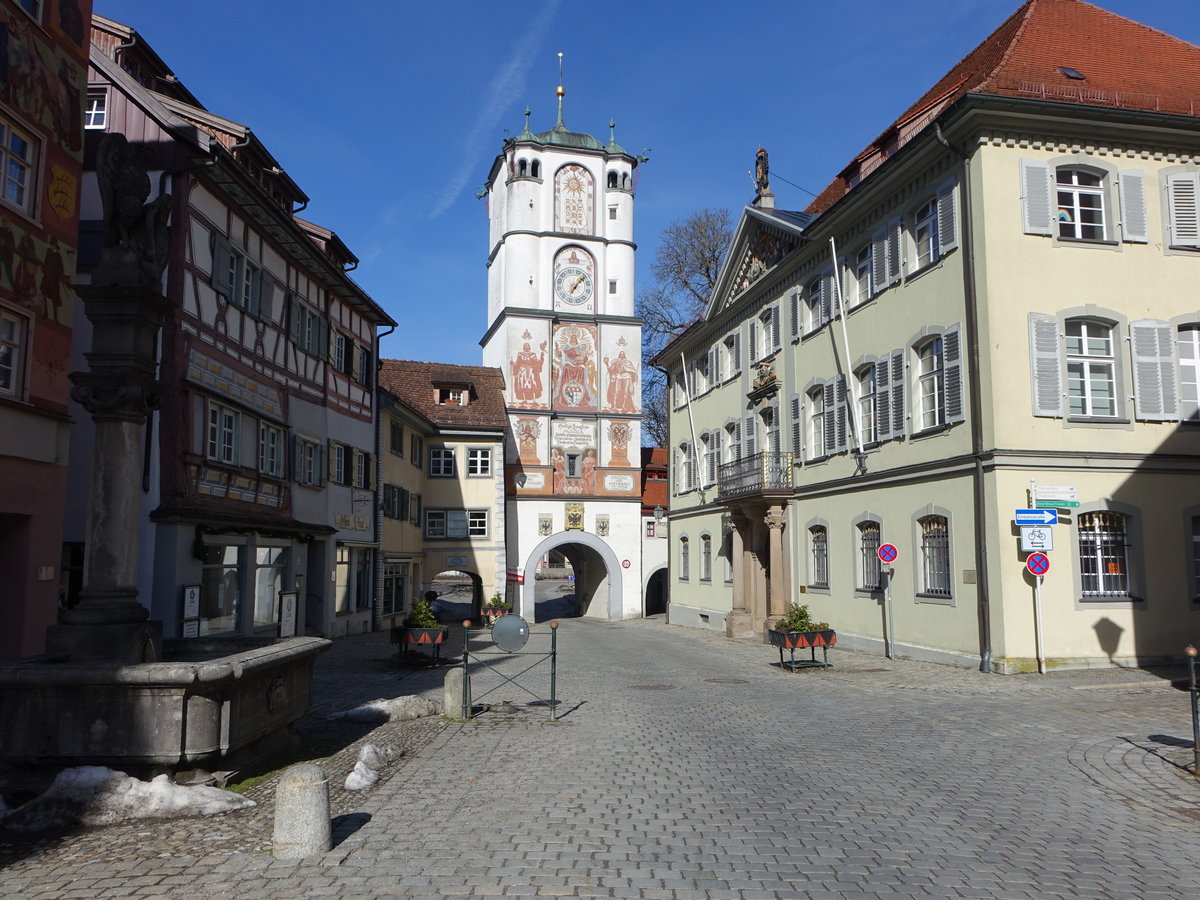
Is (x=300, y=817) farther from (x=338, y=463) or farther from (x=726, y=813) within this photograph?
(x=338, y=463)

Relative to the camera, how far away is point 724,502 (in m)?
30.4

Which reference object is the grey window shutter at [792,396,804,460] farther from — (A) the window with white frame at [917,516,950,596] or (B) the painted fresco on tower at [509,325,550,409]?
(B) the painted fresco on tower at [509,325,550,409]

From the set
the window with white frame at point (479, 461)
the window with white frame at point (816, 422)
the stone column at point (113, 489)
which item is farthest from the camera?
the window with white frame at point (479, 461)

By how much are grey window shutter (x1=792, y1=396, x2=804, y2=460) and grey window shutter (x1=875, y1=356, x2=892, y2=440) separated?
446cm

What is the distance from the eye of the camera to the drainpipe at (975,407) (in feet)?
56.5

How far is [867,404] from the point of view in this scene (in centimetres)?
2261

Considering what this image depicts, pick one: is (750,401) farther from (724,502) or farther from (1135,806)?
(1135,806)

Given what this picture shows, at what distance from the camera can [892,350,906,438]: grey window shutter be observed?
67.3ft

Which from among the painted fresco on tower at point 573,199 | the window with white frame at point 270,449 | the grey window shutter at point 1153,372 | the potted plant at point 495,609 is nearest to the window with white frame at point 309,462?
the window with white frame at point 270,449

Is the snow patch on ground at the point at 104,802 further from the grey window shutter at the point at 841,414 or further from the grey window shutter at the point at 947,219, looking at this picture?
the grey window shutter at the point at 841,414

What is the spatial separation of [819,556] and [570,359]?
22.2 meters

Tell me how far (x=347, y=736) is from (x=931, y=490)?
1273 centimetres

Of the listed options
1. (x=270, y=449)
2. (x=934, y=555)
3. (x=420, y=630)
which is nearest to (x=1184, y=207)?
(x=934, y=555)

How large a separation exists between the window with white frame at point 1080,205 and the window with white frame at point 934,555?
5.89 m
